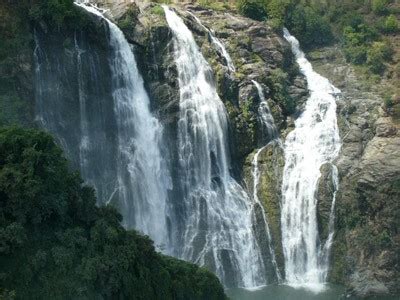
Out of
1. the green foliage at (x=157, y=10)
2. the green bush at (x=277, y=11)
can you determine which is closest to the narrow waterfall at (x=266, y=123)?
the green foliage at (x=157, y=10)

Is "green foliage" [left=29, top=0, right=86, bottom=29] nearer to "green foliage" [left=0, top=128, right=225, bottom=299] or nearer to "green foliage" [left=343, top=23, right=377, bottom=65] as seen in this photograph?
"green foliage" [left=0, top=128, right=225, bottom=299]

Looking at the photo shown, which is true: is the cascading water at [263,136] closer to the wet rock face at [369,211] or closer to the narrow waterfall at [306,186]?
the narrow waterfall at [306,186]

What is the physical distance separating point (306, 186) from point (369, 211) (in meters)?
3.63

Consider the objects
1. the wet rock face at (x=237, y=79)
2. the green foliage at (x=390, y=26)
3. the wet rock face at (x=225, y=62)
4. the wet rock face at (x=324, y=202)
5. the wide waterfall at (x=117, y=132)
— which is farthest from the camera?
the green foliage at (x=390, y=26)

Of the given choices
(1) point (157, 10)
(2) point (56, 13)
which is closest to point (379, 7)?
(1) point (157, 10)

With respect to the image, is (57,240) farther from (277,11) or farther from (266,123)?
(277,11)

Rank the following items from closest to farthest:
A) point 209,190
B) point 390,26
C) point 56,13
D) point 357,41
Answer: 1. point 56,13
2. point 209,190
3. point 357,41
4. point 390,26

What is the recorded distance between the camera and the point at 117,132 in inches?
1421

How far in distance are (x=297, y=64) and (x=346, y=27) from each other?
5.49m

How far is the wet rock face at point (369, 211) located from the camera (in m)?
34.4

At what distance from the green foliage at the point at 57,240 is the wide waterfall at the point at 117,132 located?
32.9ft

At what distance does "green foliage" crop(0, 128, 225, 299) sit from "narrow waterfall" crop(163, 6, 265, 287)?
10.9 m

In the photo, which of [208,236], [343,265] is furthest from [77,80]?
[343,265]

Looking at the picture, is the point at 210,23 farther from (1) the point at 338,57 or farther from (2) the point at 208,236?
(2) the point at 208,236
